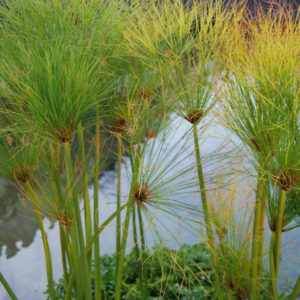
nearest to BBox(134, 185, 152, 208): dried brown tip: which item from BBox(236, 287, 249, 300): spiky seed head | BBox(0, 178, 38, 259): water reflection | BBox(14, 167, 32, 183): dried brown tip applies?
BBox(14, 167, 32, 183): dried brown tip

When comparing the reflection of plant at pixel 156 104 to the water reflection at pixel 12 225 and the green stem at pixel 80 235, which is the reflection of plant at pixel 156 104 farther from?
the water reflection at pixel 12 225

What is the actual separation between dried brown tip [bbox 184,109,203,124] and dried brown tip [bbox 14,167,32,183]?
1.04 ft

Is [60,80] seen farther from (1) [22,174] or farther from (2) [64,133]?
(1) [22,174]

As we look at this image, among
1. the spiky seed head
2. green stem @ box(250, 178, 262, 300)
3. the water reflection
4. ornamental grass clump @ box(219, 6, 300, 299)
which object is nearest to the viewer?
ornamental grass clump @ box(219, 6, 300, 299)

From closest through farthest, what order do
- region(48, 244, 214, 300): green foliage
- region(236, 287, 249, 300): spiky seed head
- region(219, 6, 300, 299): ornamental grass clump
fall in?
region(219, 6, 300, 299): ornamental grass clump → region(236, 287, 249, 300): spiky seed head → region(48, 244, 214, 300): green foliage

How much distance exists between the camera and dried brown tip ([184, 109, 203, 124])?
77 cm

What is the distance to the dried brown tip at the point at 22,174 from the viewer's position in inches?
33.1

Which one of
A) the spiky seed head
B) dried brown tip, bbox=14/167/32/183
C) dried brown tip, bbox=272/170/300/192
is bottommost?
the spiky seed head

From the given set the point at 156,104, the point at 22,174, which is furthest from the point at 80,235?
the point at 156,104

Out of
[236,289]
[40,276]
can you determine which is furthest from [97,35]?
[40,276]

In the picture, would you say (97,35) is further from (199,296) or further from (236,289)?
→ (199,296)

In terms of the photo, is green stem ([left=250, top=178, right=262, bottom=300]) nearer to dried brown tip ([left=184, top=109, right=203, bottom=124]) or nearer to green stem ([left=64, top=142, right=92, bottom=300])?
dried brown tip ([left=184, top=109, right=203, bottom=124])

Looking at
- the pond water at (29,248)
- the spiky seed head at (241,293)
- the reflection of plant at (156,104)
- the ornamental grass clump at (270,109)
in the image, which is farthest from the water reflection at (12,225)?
the ornamental grass clump at (270,109)

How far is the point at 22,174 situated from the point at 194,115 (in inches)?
13.6
